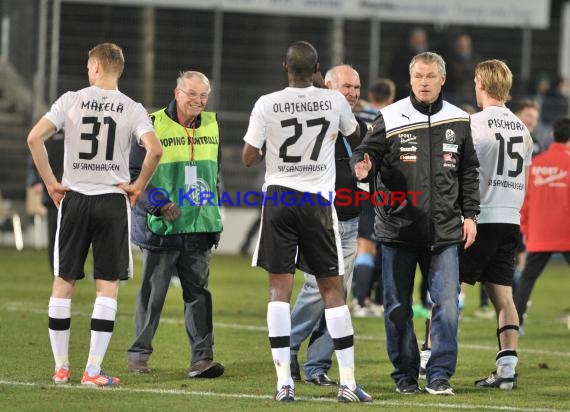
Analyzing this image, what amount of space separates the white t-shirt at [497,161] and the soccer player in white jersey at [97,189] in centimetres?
229

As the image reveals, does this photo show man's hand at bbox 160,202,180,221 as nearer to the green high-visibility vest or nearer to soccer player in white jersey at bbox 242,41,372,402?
the green high-visibility vest

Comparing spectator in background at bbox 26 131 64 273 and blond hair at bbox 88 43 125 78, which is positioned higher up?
blond hair at bbox 88 43 125 78

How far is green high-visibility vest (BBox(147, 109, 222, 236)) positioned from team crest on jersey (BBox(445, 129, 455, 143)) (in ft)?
6.47

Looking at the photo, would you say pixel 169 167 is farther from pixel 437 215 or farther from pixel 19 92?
pixel 19 92

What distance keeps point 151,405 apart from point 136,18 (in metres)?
18.6

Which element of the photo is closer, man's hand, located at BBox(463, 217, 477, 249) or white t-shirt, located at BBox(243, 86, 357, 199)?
white t-shirt, located at BBox(243, 86, 357, 199)

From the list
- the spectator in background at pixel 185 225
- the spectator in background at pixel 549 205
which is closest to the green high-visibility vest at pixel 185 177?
the spectator in background at pixel 185 225

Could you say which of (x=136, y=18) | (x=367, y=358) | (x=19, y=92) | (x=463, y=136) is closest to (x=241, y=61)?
(x=136, y=18)

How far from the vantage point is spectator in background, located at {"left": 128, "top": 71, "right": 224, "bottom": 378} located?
9.72 meters

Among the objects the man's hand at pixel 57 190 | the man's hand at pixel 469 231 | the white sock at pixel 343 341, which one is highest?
the man's hand at pixel 57 190

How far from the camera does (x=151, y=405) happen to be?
807 centimetres

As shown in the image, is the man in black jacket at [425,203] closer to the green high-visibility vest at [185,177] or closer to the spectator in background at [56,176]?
the green high-visibility vest at [185,177]

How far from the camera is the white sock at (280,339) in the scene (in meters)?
8.30

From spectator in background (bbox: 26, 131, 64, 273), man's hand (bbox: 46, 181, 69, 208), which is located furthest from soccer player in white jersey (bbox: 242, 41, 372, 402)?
spectator in background (bbox: 26, 131, 64, 273)
